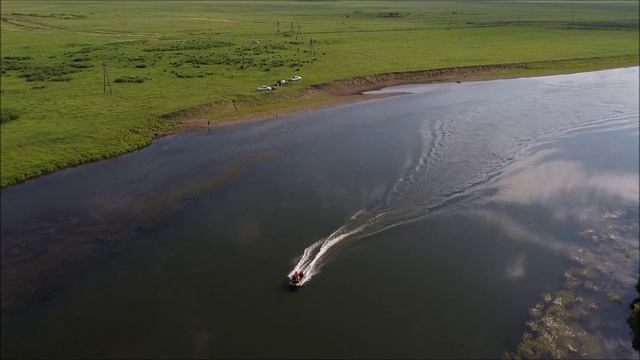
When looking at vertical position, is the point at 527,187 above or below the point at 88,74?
below

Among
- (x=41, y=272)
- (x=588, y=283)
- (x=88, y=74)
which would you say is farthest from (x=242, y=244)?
(x=88, y=74)

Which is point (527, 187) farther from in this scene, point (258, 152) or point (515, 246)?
point (258, 152)

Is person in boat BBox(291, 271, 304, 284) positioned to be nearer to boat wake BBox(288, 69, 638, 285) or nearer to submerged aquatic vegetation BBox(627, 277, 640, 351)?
boat wake BBox(288, 69, 638, 285)

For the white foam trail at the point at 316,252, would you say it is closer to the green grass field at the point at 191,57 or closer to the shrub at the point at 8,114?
the green grass field at the point at 191,57

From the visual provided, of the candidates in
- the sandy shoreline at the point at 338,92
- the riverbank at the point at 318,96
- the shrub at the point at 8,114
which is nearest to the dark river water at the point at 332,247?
the riverbank at the point at 318,96

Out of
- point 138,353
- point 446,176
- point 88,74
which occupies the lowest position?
point 138,353

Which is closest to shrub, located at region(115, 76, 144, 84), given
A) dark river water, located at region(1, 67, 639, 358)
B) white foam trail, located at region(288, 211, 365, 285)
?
dark river water, located at region(1, 67, 639, 358)

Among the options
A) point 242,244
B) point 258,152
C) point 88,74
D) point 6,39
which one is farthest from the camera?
point 6,39
